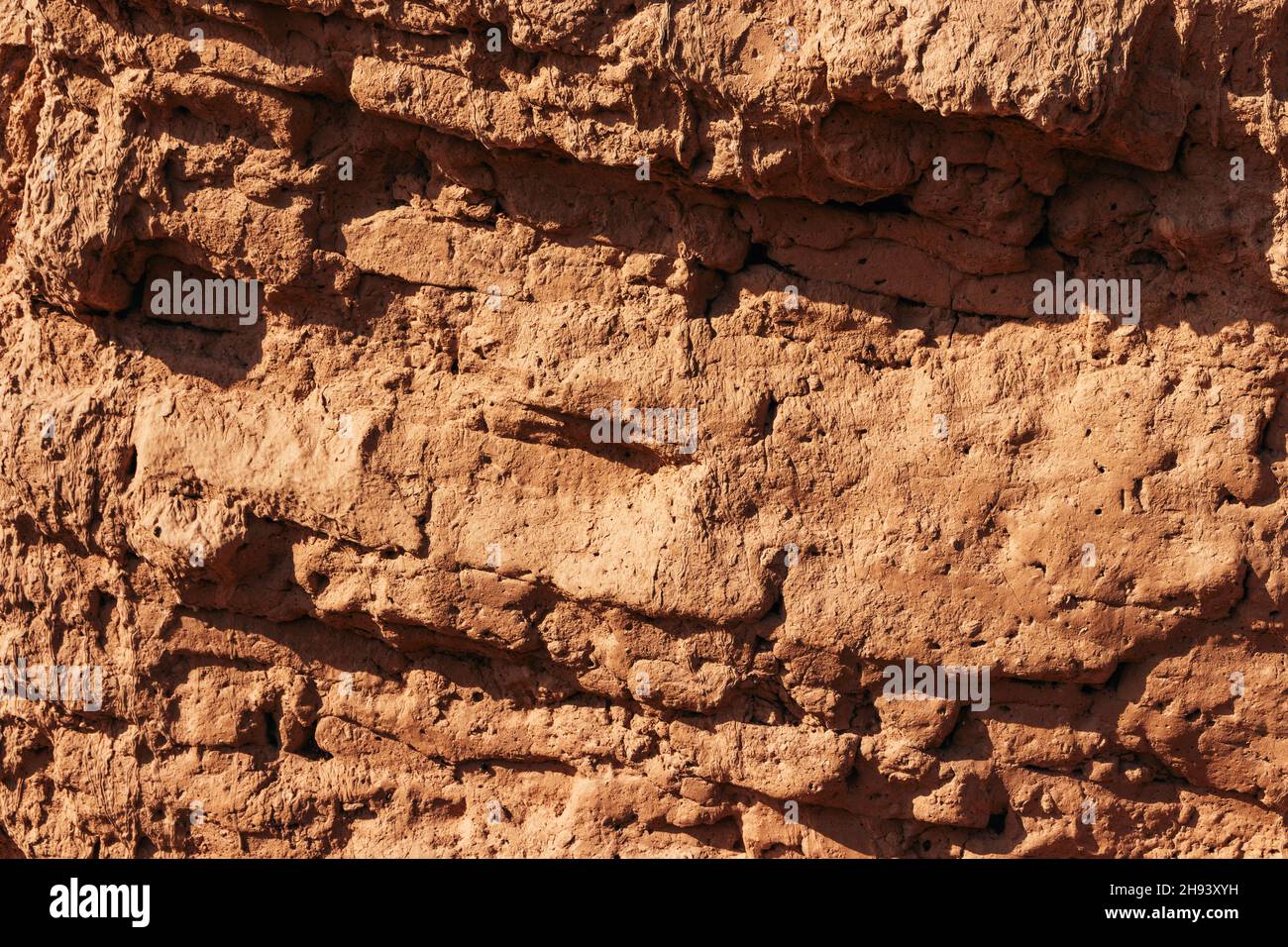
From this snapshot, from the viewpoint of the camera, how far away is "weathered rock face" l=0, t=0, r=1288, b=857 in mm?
4898

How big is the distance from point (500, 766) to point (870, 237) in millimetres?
2853

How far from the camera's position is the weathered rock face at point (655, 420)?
193 inches

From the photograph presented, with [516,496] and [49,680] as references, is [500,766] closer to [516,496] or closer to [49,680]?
[516,496]

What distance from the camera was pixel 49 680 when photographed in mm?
6152

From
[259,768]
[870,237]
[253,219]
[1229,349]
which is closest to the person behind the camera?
[1229,349]

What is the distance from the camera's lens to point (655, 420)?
5.29 m

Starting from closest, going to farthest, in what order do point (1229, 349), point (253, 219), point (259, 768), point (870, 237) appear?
point (1229, 349) < point (870, 237) < point (253, 219) < point (259, 768)

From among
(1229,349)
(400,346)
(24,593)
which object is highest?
(400,346)

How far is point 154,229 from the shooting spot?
5684 mm

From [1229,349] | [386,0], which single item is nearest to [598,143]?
[386,0]

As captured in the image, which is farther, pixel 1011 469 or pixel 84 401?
pixel 84 401

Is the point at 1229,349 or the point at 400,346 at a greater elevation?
the point at 400,346

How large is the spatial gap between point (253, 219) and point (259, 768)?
99.8 inches

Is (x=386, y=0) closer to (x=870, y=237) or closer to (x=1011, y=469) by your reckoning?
(x=870, y=237)
